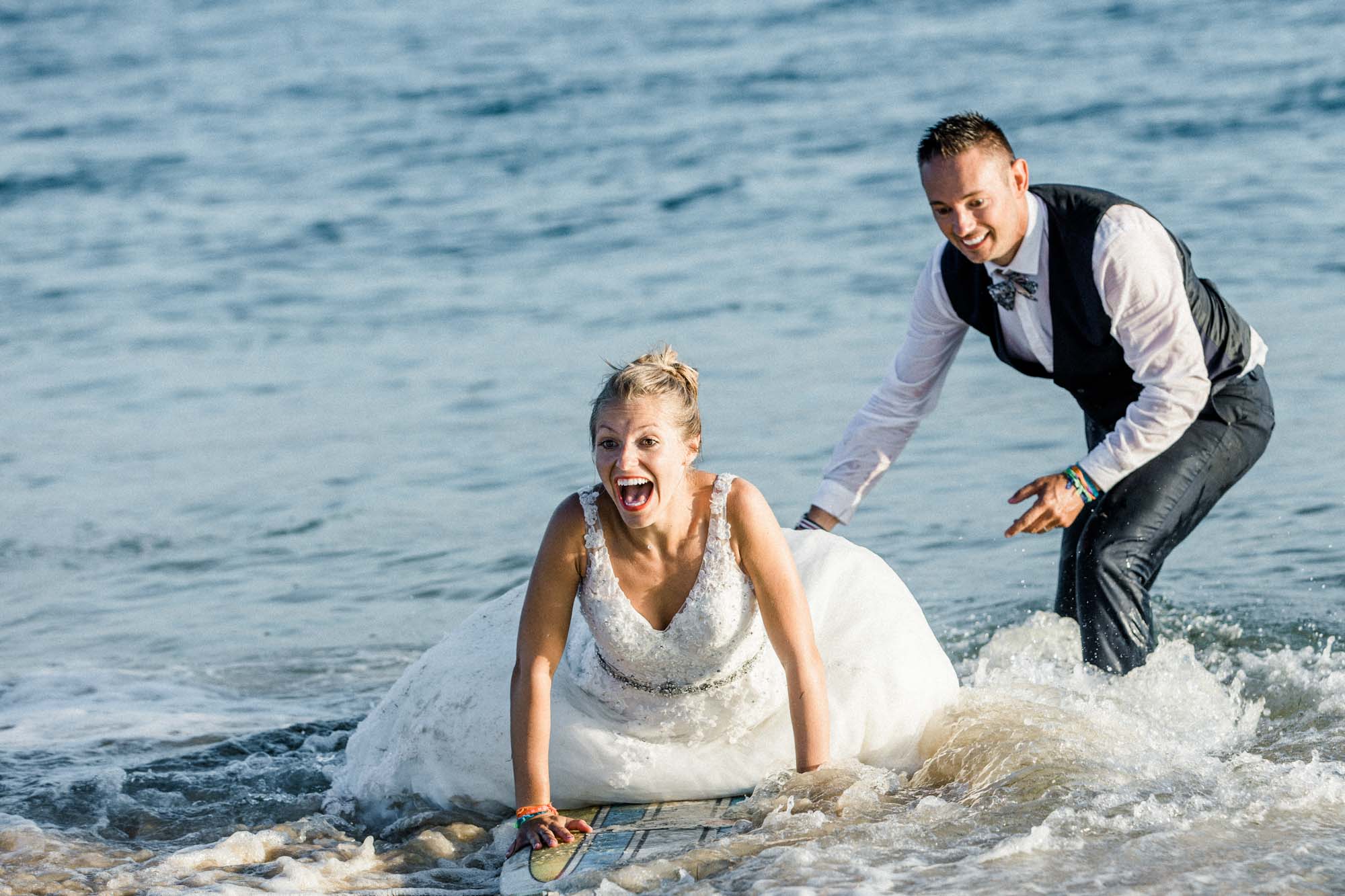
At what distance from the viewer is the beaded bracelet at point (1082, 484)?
4953 millimetres

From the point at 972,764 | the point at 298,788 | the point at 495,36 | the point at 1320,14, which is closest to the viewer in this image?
the point at 972,764

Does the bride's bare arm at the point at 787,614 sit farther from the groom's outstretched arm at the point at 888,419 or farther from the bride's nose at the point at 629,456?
the groom's outstretched arm at the point at 888,419

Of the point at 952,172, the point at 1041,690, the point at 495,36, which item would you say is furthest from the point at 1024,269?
the point at 495,36

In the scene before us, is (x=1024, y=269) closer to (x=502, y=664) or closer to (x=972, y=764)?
(x=972, y=764)

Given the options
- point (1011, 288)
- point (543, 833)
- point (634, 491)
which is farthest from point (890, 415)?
point (543, 833)

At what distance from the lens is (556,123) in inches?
789

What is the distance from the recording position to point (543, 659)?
4566mm

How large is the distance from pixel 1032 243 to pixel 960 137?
42 cm

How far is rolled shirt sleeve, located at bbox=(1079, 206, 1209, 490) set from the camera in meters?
4.98

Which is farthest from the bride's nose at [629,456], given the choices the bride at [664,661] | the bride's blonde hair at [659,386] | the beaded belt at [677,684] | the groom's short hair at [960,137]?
the groom's short hair at [960,137]

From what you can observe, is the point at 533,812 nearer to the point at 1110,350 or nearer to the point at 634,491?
the point at 634,491

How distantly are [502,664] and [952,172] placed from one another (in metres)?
2.07

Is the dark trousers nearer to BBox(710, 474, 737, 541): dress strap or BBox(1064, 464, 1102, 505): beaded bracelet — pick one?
BBox(1064, 464, 1102, 505): beaded bracelet

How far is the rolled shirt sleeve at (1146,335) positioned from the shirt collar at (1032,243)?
0.64ft
